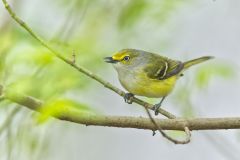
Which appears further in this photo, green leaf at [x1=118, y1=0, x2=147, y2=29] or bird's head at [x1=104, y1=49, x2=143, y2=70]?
bird's head at [x1=104, y1=49, x2=143, y2=70]

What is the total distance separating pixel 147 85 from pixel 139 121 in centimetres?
156

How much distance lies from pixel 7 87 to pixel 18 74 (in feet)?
1.37

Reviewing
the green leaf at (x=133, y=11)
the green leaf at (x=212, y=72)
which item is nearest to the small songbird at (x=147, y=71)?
the green leaf at (x=133, y=11)

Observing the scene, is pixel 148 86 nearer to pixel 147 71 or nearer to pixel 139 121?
pixel 147 71

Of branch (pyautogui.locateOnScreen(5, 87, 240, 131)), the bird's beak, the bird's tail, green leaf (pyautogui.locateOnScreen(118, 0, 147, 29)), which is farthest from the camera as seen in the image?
the bird's tail

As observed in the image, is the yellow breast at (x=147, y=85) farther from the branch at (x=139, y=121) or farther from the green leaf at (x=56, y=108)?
the green leaf at (x=56, y=108)

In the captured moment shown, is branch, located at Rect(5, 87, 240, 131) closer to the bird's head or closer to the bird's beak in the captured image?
the bird's beak

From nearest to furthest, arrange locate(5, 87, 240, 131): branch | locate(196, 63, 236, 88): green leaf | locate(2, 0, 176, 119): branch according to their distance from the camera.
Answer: locate(2, 0, 176, 119): branch
locate(5, 87, 240, 131): branch
locate(196, 63, 236, 88): green leaf

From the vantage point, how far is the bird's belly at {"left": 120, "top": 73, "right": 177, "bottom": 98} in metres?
4.20

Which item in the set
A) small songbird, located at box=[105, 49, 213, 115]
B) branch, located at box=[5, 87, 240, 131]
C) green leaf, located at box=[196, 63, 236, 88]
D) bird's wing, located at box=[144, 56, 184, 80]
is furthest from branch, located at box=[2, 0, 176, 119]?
bird's wing, located at box=[144, 56, 184, 80]

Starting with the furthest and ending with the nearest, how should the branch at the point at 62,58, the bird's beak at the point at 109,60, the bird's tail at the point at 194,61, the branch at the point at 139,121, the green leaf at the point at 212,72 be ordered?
the bird's tail at the point at 194,61 → the bird's beak at the point at 109,60 → the green leaf at the point at 212,72 → the branch at the point at 139,121 → the branch at the point at 62,58

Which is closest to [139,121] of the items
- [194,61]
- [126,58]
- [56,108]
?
[56,108]

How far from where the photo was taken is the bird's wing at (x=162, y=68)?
4.52m

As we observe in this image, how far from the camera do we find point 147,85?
4.33m
